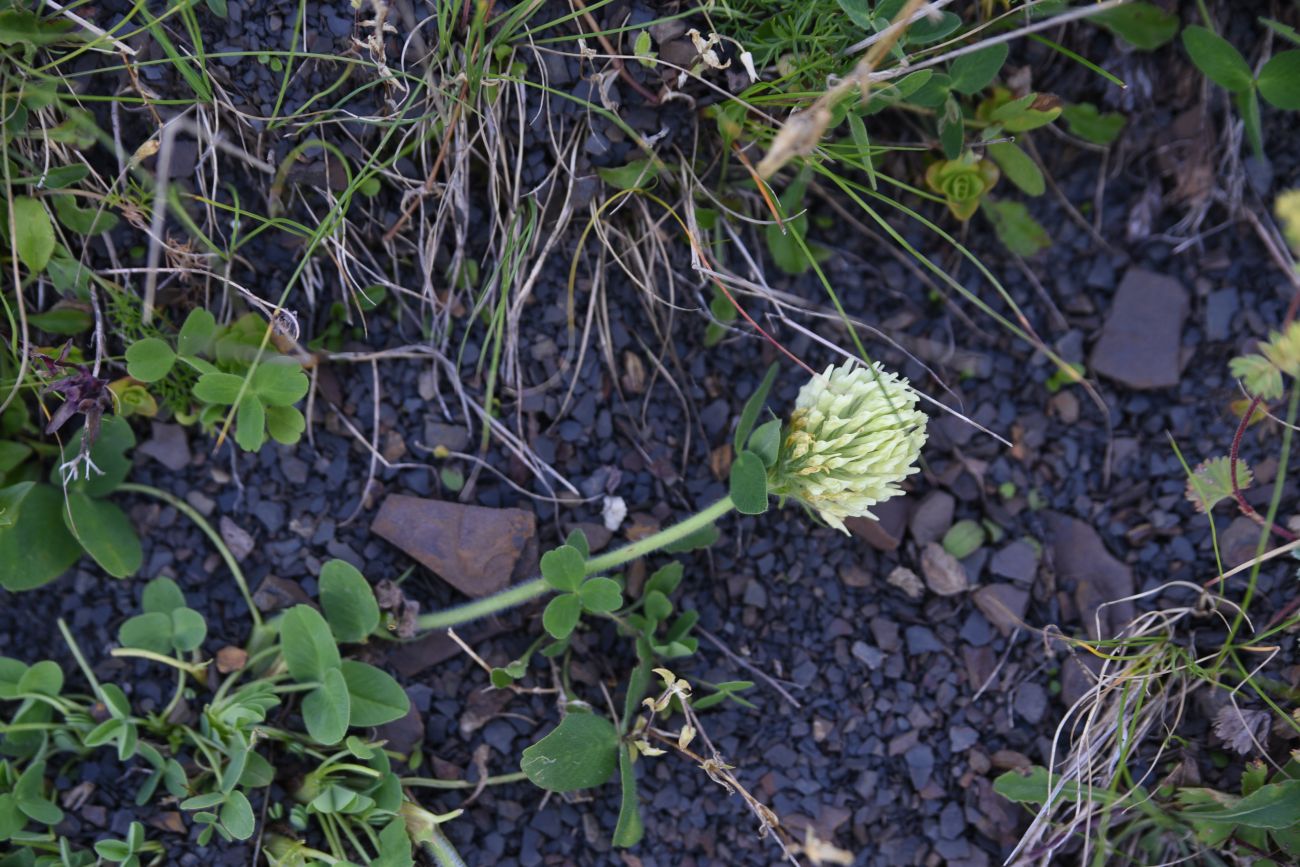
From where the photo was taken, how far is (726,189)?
1811mm

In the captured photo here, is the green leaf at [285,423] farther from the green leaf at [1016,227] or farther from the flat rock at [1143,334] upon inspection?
the flat rock at [1143,334]

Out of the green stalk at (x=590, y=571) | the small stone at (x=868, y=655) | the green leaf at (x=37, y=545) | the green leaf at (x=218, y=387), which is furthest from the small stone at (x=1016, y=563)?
the green leaf at (x=37, y=545)

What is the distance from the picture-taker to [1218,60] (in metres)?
1.75

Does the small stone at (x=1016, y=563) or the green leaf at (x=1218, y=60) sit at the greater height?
the green leaf at (x=1218, y=60)

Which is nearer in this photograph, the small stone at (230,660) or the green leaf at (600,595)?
the green leaf at (600,595)

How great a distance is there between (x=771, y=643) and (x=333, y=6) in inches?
51.3

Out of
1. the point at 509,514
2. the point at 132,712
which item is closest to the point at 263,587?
the point at 132,712

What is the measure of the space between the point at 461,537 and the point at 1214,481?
129 centimetres

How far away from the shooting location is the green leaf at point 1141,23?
1843 millimetres

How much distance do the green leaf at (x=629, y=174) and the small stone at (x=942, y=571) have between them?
83 centimetres

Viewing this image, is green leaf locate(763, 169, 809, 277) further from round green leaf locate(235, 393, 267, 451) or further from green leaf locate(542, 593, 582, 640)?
round green leaf locate(235, 393, 267, 451)

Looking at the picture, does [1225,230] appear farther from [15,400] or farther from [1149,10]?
[15,400]

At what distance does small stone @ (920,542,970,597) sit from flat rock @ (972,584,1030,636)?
0.14 ft

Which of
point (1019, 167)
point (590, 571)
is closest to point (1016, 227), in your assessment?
point (1019, 167)
